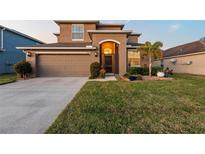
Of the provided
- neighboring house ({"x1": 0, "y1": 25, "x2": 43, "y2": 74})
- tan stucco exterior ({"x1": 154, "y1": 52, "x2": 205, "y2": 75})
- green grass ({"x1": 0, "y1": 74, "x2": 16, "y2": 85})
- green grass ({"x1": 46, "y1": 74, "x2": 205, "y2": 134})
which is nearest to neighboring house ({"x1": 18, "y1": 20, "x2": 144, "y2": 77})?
green grass ({"x1": 0, "y1": 74, "x2": 16, "y2": 85})

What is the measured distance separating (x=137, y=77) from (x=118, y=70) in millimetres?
3307

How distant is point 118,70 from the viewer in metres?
15.2

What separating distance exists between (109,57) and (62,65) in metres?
4.89

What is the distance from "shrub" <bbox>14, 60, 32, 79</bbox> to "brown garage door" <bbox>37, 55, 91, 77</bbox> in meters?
1.24

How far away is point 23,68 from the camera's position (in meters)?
13.8

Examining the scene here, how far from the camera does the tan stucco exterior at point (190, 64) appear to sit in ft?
57.5

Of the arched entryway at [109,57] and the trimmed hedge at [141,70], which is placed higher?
the arched entryway at [109,57]

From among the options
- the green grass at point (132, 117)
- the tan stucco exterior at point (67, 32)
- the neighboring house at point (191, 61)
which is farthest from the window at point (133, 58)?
the green grass at point (132, 117)

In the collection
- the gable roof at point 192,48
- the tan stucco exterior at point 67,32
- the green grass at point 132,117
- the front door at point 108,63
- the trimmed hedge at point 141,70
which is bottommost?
the green grass at point 132,117

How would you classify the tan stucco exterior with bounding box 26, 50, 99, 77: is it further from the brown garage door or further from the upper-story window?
the upper-story window

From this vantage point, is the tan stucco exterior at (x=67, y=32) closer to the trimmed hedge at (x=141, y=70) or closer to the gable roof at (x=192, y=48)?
the trimmed hedge at (x=141, y=70)

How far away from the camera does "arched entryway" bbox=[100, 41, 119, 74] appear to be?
1593 centimetres

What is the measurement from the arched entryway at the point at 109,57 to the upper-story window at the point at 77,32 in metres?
4.29
